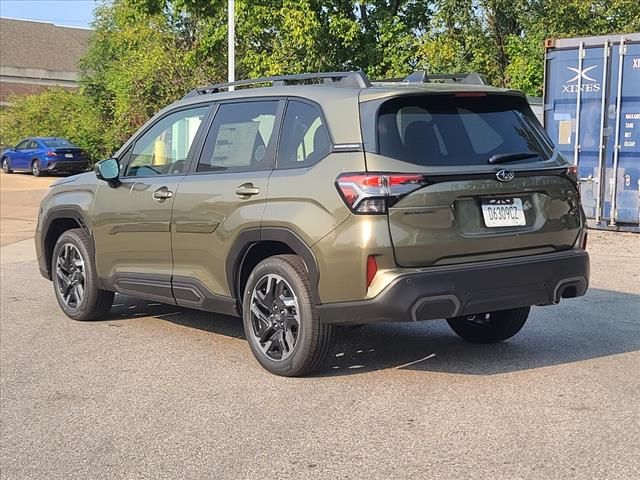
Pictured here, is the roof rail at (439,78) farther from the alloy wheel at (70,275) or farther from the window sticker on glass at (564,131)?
the window sticker on glass at (564,131)

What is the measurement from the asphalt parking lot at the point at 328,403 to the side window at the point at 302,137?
143 centimetres


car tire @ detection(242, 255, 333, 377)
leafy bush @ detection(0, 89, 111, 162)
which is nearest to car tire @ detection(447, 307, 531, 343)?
car tire @ detection(242, 255, 333, 377)

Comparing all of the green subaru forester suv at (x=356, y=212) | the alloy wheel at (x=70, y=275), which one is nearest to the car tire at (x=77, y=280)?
the alloy wheel at (x=70, y=275)

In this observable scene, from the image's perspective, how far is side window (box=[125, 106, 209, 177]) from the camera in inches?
258

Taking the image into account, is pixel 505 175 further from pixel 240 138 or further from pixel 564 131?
pixel 564 131

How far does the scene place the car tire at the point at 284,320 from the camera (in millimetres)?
5410

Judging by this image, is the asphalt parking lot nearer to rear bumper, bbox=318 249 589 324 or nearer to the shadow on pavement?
the shadow on pavement

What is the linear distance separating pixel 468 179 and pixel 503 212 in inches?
13.4

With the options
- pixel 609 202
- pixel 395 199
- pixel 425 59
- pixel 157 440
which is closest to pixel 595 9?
pixel 425 59

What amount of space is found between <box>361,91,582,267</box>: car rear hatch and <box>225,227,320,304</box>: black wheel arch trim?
1.92ft

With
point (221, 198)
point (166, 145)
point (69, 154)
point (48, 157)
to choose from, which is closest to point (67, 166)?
point (69, 154)

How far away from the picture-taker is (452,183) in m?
5.13

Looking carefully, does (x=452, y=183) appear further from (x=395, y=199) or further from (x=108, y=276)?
(x=108, y=276)

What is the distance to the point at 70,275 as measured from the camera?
306 inches
